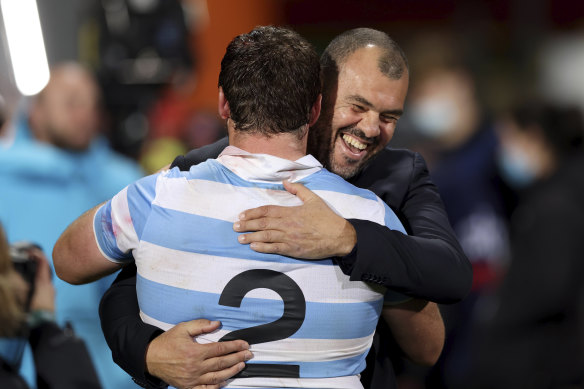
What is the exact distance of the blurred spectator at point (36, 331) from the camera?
2.50m

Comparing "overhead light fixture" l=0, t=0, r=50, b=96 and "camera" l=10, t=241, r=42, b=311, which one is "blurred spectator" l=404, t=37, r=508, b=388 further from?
"camera" l=10, t=241, r=42, b=311

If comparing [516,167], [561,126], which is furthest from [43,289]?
[516,167]

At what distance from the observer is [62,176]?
3896 mm

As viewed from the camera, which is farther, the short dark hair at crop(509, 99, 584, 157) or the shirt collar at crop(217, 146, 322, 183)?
the short dark hair at crop(509, 99, 584, 157)

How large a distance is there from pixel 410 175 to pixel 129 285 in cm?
75

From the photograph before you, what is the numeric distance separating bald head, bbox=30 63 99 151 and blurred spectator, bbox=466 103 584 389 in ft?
7.87

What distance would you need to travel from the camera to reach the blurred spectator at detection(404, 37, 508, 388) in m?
5.05

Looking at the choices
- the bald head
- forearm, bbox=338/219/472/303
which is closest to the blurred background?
the bald head

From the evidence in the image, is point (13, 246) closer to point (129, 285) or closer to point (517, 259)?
A: point (129, 285)

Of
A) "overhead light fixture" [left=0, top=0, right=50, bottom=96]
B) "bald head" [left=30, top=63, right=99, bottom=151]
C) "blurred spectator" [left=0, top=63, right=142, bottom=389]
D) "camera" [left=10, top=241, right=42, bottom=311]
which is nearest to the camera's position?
"camera" [left=10, top=241, right=42, bottom=311]

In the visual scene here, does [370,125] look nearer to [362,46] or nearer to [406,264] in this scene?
[362,46]

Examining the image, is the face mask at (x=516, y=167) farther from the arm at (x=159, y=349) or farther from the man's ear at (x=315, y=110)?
the arm at (x=159, y=349)

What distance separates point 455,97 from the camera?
17.6ft

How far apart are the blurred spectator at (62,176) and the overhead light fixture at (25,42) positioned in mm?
1257
